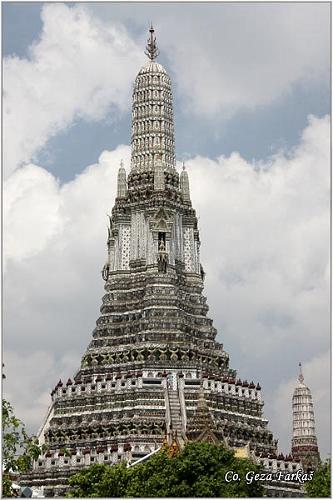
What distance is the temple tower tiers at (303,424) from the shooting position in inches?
4278

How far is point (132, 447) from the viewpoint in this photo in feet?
207

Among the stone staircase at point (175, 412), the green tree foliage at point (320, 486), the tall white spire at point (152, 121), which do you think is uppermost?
the tall white spire at point (152, 121)

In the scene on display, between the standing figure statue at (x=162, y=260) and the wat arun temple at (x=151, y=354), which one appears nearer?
the wat arun temple at (x=151, y=354)

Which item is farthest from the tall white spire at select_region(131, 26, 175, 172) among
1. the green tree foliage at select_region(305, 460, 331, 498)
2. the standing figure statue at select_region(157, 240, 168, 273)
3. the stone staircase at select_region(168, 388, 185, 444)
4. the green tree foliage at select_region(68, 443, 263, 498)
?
the green tree foliage at select_region(68, 443, 263, 498)

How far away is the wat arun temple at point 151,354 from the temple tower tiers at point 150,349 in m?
0.09

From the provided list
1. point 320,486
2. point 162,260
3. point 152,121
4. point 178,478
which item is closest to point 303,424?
point 162,260

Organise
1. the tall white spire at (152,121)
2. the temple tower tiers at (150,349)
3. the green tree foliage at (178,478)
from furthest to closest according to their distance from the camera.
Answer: the tall white spire at (152,121), the temple tower tiers at (150,349), the green tree foliage at (178,478)

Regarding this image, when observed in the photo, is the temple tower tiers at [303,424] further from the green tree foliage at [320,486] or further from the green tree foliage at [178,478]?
the green tree foliage at [178,478]

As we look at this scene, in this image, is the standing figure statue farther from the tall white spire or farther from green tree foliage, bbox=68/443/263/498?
green tree foliage, bbox=68/443/263/498

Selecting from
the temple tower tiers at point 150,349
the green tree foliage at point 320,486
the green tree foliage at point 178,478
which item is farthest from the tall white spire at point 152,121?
the green tree foliage at point 178,478

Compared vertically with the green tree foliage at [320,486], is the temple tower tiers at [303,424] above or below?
above

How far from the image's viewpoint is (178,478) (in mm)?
46469

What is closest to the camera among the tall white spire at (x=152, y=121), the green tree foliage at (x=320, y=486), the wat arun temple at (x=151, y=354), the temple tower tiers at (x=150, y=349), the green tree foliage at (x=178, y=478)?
the green tree foliage at (x=178, y=478)

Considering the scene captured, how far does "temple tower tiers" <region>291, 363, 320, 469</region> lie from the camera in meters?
109
